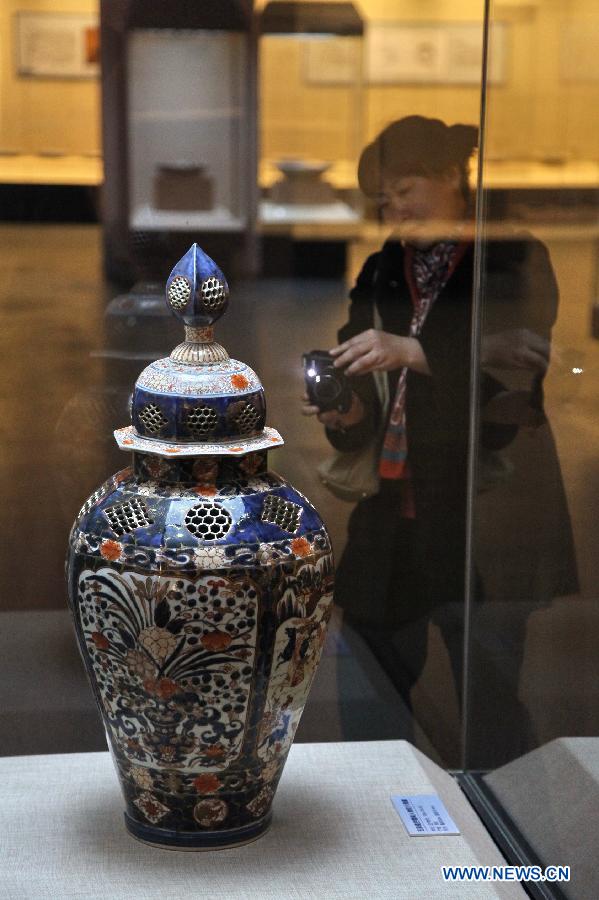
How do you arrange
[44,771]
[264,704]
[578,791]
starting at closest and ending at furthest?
[264,704], [578,791], [44,771]

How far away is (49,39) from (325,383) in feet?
2.71

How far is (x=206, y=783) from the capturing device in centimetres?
208

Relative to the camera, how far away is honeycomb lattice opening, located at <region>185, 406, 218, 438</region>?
1.99 meters

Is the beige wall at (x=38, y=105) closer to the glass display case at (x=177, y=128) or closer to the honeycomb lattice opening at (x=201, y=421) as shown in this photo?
the glass display case at (x=177, y=128)

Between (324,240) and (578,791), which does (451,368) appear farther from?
(578,791)

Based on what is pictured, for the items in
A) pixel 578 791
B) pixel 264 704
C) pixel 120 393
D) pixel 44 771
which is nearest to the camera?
pixel 264 704

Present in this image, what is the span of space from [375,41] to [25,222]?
0.74 metres

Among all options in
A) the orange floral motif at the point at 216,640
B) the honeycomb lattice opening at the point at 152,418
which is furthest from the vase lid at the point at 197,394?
the orange floral motif at the point at 216,640

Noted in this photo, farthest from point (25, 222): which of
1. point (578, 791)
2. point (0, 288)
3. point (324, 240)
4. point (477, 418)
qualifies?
point (578, 791)

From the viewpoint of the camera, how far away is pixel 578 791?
2.18 metres

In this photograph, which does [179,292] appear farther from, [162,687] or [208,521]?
[162,687]

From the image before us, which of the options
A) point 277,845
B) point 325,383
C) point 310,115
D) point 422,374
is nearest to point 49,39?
point 310,115

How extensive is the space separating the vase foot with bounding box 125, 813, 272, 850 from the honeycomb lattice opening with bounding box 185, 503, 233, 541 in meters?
0.52

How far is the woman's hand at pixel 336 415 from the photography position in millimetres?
2590
